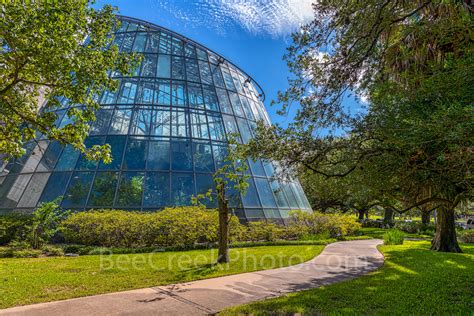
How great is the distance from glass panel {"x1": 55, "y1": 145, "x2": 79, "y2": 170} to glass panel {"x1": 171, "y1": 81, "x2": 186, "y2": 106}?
6.35 m

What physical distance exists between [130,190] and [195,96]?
25.8 ft

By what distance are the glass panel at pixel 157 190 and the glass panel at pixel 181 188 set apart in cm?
29

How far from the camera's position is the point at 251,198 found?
1599cm

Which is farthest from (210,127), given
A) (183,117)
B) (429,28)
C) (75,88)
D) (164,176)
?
(429,28)

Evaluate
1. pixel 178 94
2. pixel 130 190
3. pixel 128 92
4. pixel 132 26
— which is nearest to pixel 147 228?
pixel 130 190

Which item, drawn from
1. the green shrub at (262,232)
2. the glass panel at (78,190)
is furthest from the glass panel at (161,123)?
the green shrub at (262,232)

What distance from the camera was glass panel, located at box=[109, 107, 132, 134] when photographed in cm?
1673

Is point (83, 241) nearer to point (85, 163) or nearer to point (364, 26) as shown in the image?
point (85, 163)

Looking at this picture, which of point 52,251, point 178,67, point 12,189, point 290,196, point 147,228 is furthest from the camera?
point 178,67

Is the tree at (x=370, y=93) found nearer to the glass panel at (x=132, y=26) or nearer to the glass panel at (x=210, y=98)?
the glass panel at (x=210, y=98)

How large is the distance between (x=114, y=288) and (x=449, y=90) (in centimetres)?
701

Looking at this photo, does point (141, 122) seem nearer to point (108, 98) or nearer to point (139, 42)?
point (108, 98)

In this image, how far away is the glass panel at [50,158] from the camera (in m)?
15.8

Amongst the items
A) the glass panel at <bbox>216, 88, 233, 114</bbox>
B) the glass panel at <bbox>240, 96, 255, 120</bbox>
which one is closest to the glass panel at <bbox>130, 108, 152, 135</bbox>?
the glass panel at <bbox>216, 88, 233, 114</bbox>
